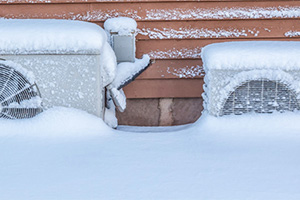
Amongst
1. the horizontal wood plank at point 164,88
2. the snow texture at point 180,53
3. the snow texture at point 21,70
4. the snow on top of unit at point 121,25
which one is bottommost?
the horizontal wood plank at point 164,88

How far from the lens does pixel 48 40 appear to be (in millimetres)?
2959

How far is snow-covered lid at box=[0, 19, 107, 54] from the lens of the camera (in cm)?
294

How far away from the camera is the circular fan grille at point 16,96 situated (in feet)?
9.77

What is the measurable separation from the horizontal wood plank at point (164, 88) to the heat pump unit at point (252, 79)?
0.86 meters

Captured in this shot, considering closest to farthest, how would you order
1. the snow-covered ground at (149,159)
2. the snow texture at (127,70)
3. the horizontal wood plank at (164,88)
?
the snow-covered ground at (149,159) → the snow texture at (127,70) → the horizontal wood plank at (164,88)

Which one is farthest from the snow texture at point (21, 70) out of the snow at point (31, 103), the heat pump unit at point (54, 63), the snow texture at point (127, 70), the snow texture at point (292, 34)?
the snow texture at point (292, 34)

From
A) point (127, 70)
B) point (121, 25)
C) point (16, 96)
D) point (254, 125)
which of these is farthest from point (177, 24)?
point (16, 96)

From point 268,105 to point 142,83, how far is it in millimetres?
1505

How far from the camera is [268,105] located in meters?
3.09

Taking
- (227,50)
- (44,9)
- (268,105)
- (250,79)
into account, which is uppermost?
(44,9)

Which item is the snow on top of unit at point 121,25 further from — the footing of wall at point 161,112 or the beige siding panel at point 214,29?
the footing of wall at point 161,112

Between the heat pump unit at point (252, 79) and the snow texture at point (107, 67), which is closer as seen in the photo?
the heat pump unit at point (252, 79)

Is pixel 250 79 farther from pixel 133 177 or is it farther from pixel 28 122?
pixel 28 122

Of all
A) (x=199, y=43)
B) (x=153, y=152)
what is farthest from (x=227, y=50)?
(x=153, y=152)
